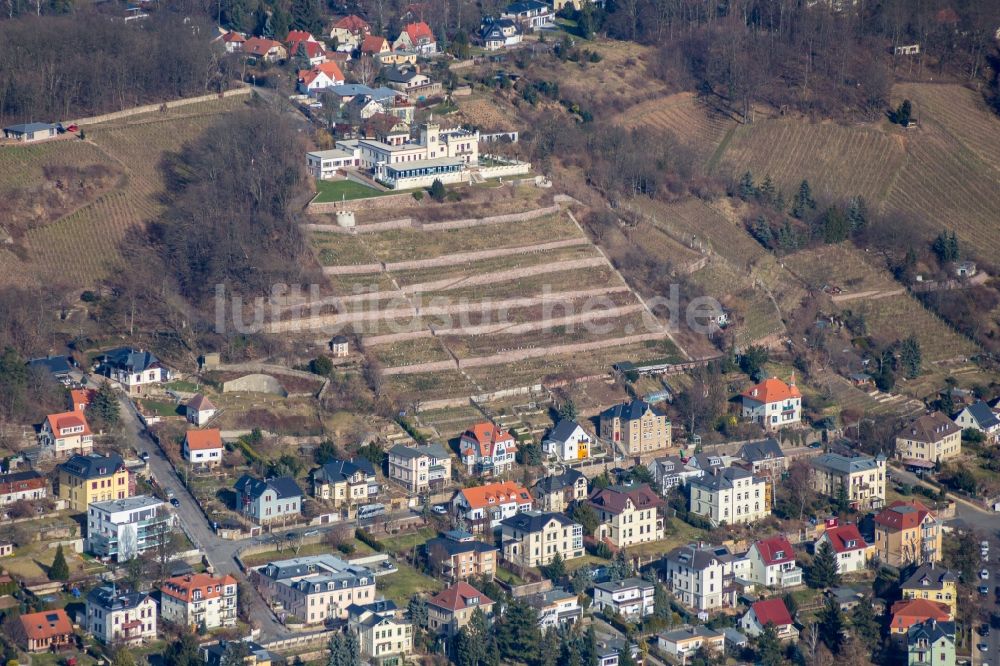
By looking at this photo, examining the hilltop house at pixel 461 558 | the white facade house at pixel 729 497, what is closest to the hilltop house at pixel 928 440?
the white facade house at pixel 729 497

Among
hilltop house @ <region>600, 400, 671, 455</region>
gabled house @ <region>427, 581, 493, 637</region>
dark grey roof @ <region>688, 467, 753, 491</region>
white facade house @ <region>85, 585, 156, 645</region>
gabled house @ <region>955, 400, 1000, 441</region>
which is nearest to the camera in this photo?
white facade house @ <region>85, 585, 156, 645</region>

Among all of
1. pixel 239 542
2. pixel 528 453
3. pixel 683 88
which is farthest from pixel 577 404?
pixel 683 88

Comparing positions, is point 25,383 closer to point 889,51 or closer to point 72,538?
point 72,538

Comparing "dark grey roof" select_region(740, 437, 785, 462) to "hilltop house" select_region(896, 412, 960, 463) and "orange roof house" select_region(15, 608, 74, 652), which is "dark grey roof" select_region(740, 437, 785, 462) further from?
"orange roof house" select_region(15, 608, 74, 652)

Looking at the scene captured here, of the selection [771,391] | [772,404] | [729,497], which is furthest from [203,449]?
[771,391]

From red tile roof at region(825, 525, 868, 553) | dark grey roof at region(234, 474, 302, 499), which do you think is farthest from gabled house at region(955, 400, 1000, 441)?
dark grey roof at region(234, 474, 302, 499)

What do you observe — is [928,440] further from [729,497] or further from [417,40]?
[417,40]

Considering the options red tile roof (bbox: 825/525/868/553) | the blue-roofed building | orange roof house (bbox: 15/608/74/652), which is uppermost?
the blue-roofed building
